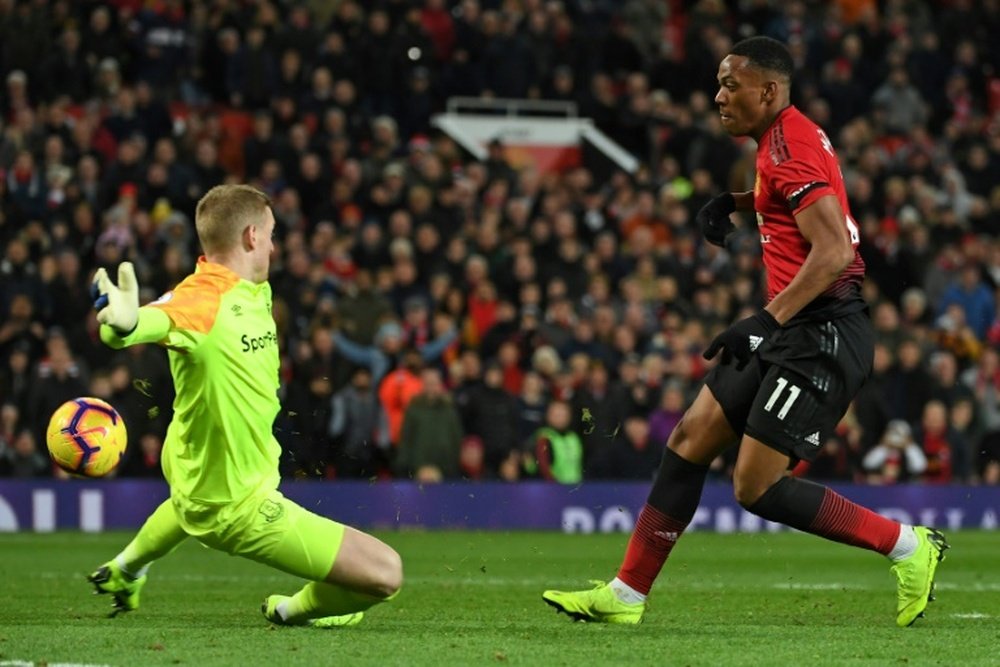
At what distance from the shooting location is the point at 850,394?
7969mm

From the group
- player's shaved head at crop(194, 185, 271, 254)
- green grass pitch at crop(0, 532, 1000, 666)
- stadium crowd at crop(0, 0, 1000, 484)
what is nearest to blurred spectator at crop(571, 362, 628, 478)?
stadium crowd at crop(0, 0, 1000, 484)

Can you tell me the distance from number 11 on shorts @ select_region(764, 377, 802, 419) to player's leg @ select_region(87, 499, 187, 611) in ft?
8.25

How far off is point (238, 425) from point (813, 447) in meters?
2.39

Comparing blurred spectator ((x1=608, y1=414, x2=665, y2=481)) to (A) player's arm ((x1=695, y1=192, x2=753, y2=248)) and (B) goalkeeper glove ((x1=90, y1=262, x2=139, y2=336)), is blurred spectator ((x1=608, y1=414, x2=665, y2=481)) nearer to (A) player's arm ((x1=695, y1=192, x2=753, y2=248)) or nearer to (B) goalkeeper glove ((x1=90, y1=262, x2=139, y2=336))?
(A) player's arm ((x1=695, y1=192, x2=753, y2=248))

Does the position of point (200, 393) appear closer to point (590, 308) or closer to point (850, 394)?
point (850, 394)

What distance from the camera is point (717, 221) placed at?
865 centimetres

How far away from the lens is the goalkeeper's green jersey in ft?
23.8

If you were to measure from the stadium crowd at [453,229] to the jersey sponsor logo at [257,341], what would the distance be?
Answer: 782cm

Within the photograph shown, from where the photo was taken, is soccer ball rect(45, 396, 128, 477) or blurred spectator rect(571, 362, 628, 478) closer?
soccer ball rect(45, 396, 128, 477)

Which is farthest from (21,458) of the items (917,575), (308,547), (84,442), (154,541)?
(917,575)

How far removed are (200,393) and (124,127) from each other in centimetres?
1232

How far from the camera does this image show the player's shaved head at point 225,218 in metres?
7.51

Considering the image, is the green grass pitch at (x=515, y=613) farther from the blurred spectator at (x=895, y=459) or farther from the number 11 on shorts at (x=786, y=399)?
the blurred spectator at (x=895, y=459)

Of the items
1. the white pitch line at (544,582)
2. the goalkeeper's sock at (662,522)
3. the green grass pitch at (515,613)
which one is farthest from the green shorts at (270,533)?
the white pitch line at (544,582)
